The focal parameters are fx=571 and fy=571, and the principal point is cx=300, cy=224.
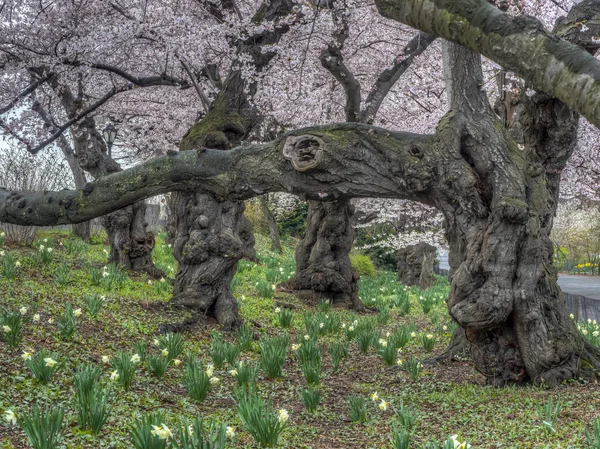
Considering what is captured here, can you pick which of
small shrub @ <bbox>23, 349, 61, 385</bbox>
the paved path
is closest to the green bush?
the paved path

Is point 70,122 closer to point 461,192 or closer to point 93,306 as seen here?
point 93,306

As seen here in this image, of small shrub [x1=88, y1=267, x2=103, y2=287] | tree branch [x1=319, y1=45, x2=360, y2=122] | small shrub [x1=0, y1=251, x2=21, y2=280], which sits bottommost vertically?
small shrub [x1=88, y1=267, x2=103, y2=287]

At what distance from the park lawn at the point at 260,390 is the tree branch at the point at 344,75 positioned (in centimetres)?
419

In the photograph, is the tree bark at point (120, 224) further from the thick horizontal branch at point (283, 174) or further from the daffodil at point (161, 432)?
the daffodil at point (161, 432)

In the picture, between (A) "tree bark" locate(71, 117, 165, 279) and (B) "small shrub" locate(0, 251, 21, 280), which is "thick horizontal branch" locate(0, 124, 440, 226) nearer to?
(B) "small shrub" locate(0, 251, 21, 280)

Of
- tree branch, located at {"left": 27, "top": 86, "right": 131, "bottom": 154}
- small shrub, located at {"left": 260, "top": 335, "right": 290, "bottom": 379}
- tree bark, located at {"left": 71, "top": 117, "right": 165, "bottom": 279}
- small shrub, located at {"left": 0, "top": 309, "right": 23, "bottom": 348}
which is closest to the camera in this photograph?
small shrub, located at {"left": 0, "top": 309, "right": 23, "bottom": 348}

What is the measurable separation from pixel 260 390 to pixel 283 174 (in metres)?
1.88

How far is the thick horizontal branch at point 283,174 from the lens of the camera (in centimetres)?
473

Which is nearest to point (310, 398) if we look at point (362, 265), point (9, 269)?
point (9, 269)

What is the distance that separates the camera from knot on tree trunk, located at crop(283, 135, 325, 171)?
15.2ft

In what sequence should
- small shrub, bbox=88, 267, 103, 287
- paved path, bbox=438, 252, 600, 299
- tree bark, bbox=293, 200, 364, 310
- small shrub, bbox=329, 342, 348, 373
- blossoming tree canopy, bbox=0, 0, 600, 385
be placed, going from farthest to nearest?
paved path, bbox=438, 252, 600, 299, tree bark, bbox=293, 200, 364, 310, small shrub, bbox=88, 267, 103, 287, small shrub, bbox=329, 342, 348, 373, blossoming tree canopy, bbox=0, 0, 600, 385

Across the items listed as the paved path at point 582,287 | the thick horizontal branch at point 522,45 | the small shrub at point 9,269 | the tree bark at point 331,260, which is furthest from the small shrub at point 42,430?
the paved path at point 582,287

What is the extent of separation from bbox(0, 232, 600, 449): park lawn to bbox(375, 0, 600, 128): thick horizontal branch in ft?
6.38

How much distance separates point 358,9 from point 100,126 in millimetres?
10232
